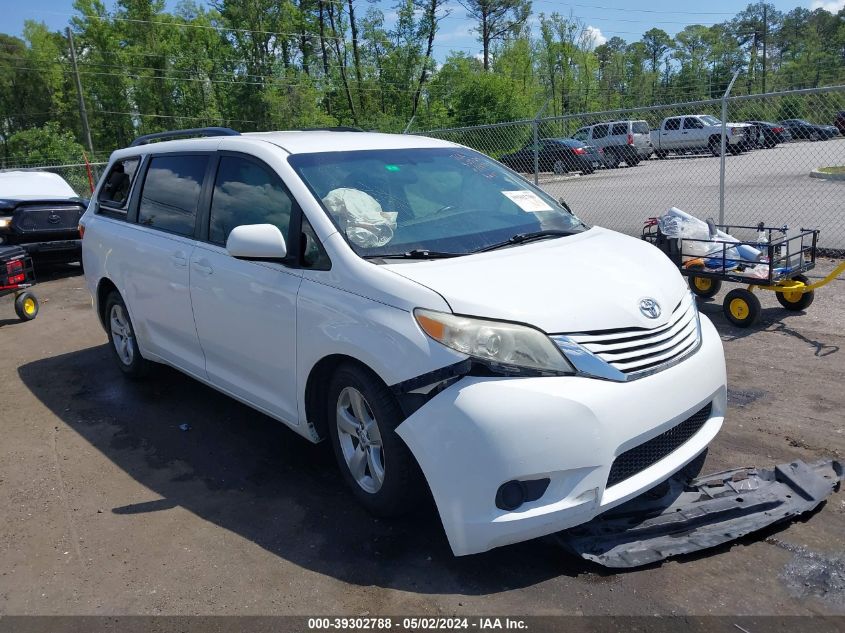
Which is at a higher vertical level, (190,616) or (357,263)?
(357,263)

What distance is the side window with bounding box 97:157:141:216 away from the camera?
575 cm

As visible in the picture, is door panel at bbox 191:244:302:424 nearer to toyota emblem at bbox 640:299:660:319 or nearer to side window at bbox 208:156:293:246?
side window at bbox 208:156:293:246

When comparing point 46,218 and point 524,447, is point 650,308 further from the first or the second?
point 46,218

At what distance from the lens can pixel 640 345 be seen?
3178 mm

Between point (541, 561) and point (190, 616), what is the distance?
4.92 feet

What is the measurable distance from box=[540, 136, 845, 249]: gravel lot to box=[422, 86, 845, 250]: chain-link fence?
2 centimetres

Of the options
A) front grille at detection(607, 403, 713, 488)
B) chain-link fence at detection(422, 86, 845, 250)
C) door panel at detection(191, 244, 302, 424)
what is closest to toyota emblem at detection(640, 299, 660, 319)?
front grille at detection(607, 403, 713, 488)

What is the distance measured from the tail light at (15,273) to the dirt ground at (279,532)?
3239mm

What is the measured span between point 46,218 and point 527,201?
8.98 meters

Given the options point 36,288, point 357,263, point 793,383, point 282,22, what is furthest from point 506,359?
point 282,22

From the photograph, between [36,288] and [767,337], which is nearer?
[767,337]

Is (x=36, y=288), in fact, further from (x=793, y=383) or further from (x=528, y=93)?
(x=528, y=93)

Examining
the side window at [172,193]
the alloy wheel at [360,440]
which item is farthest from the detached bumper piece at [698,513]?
the side window at [172,193]

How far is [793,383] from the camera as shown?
516 cm
